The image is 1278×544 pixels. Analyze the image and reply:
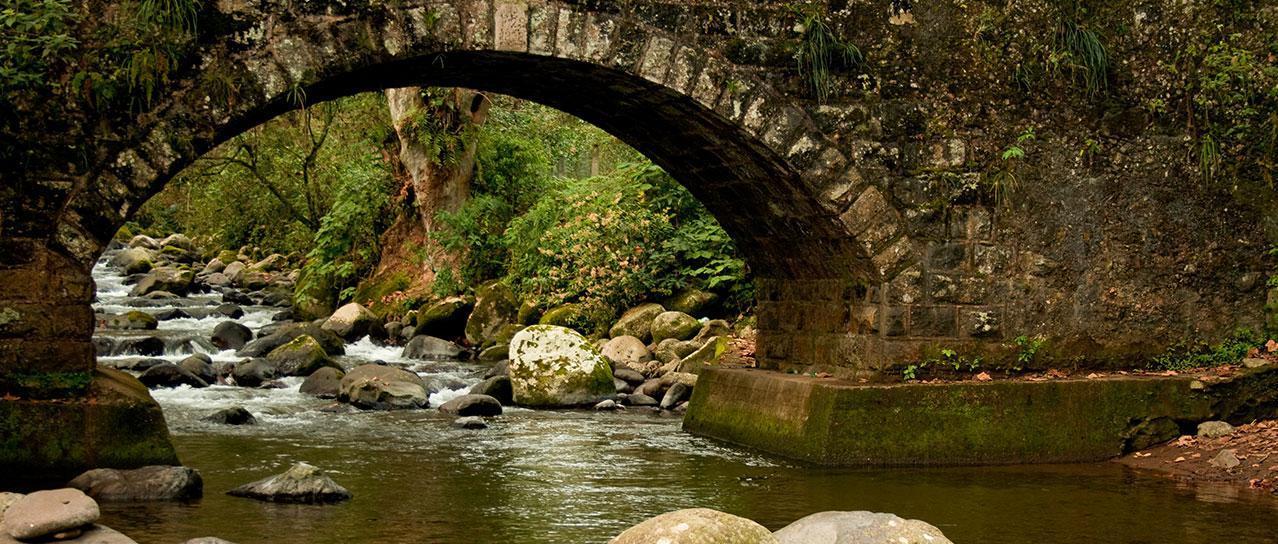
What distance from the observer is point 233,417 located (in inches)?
392

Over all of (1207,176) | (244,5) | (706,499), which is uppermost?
(244,5)

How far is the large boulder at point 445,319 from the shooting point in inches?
687

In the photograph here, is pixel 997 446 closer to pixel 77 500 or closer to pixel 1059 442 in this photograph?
pixel 1059 442

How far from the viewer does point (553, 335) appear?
1201cm

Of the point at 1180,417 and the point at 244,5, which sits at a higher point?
the point at 244,5

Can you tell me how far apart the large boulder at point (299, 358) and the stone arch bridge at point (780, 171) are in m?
5.97

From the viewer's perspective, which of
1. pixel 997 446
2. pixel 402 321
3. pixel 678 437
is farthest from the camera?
pixel 402 321

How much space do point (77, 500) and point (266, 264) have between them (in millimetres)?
22718

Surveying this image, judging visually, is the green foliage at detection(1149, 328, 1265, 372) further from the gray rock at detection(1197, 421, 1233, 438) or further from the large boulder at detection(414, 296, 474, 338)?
the large boulder at detection(414, 296, 474, 338)

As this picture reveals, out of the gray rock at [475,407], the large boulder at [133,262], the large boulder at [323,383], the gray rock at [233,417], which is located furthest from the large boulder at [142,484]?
the large boulder at [133,262]

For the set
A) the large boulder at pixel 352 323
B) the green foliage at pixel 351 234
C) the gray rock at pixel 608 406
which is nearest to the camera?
the gray rock at pixel 608 406

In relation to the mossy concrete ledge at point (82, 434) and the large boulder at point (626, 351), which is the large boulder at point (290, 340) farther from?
the mossy concrete ledge at point (82, 434)

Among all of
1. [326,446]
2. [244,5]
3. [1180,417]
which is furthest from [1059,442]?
[244,5]

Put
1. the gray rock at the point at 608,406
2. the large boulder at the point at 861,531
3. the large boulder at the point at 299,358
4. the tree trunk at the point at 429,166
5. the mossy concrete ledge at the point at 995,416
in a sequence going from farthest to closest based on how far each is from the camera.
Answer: the tree trunk at the point at 429,166, the large boulder at the point at 299,358, the gray rock at the point at 608,406, the mossy concrete ledge at the point at 995,416, the large boulder at the point at 861,531
